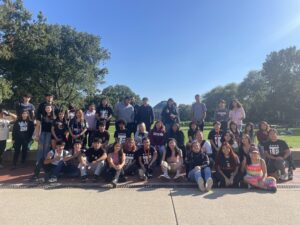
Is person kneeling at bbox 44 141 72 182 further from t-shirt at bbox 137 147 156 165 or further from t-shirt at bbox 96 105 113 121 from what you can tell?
t-shirt at bbox 137 147 156 165

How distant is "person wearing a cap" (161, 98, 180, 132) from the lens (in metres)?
9.88

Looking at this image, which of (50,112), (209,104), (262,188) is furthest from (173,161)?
(209,104)

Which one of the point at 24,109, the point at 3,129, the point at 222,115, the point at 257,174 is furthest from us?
the point at 222,115

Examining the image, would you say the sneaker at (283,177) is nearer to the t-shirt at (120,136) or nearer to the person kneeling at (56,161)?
the t-shirt at (120,136)

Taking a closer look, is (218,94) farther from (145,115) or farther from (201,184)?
(201,184)

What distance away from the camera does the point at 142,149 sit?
7965mm

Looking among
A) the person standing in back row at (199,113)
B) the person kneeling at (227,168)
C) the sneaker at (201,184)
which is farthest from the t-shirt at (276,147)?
the sneaker at (201,184)

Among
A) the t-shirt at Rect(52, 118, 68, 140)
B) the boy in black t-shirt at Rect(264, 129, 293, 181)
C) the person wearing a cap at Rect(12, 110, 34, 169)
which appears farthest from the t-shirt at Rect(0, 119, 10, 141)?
the boy in black t-shirt at Rect(264, 129, 293, 181)

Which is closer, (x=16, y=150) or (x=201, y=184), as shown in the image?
(x=201, y=184)

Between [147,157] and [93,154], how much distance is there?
1.52 m

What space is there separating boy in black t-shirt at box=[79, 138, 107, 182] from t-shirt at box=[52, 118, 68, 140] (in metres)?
0.92

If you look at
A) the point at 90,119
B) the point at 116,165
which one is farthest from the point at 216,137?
the point at 90,119

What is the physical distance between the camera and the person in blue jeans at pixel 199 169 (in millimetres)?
6352

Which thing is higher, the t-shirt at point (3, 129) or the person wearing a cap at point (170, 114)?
the person wearing a cap at point (170, 114)
